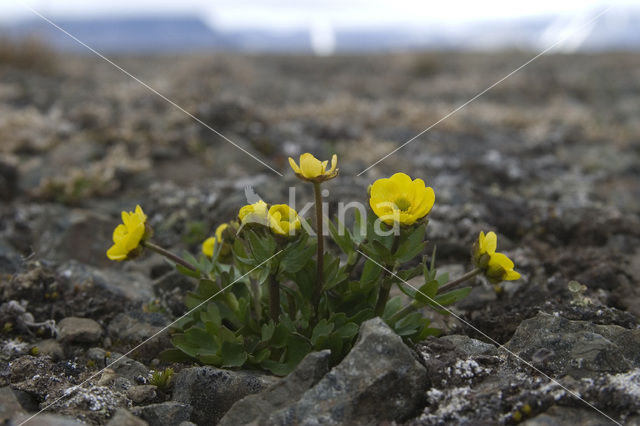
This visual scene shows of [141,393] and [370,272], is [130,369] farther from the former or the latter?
[370,272]

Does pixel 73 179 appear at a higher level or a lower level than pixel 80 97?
lower

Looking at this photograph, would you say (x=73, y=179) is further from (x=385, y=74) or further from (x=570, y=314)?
(x=385, y=74)

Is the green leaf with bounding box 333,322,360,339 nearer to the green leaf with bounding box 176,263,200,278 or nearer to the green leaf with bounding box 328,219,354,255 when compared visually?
the green leaf with bounding box 328,219,354,255

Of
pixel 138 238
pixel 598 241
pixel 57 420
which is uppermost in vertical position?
pixel 138 238

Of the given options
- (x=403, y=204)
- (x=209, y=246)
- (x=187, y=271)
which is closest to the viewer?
(x=403, y=204)

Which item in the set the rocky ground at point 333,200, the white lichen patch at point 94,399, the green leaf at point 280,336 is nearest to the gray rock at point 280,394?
the rocky ground at point 333,200

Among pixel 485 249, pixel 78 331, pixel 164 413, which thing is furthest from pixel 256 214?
pixel 78 331

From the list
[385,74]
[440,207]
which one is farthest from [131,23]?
[440,207]
